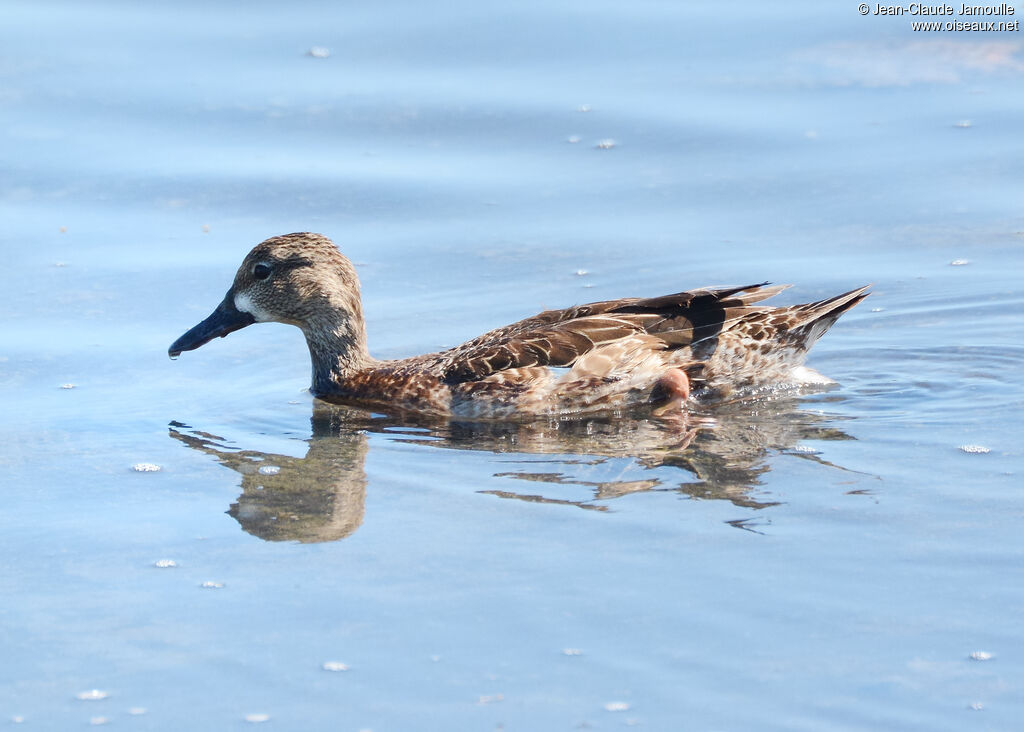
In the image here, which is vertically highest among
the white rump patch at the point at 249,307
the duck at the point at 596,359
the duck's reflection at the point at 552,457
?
the white rump patch at the point at 249,307

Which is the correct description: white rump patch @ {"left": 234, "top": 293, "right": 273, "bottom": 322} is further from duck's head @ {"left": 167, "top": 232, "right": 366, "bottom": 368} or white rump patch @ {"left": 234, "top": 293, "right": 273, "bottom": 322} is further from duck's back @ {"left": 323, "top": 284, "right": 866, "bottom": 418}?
duck's back @ {"left": 323, "top": 284, "right": 866, "bottom": 418}

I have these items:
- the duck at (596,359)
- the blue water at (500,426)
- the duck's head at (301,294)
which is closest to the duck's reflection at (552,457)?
the blue water at (500,426)

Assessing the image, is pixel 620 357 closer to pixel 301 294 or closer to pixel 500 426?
pixel 500 426

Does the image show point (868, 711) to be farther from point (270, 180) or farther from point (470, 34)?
point (470, 34)

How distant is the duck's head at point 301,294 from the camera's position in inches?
383

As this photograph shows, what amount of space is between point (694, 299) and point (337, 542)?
314 centimetres

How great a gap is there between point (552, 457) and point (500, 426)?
36.7 inches

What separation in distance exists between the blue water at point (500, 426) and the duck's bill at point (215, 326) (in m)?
0.27

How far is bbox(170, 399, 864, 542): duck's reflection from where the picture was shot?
24.0ft

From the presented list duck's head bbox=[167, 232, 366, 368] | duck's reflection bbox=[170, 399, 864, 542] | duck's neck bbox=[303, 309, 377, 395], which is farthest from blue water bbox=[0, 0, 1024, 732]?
duck's head bbox=[167, 232, 366, 368]

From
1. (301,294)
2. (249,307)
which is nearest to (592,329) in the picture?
(301,294)

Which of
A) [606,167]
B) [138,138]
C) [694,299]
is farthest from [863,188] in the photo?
[138,138]

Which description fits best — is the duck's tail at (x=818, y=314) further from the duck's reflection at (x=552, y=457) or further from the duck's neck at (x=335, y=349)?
the duck's neck at (x=335, y=349)

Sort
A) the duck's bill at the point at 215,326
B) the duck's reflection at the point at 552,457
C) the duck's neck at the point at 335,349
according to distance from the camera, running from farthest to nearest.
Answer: the duck's neck at the point at 335,349 → the duck's bill at the point at 215,326 → the duck's reflection at the point at 552,457
